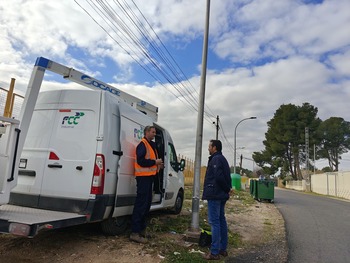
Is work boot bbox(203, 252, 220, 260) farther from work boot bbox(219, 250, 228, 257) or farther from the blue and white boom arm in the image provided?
the blue and white boom arm

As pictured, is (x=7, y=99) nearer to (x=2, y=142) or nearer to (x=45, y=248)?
(x=2, y=142)

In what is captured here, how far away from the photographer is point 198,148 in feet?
23.3

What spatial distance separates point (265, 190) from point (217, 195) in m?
12.6

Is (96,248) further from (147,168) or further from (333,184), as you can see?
(333,184)

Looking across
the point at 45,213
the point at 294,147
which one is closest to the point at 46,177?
the point at 45,213

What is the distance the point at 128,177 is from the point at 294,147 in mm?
48505

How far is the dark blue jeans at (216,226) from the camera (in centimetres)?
517

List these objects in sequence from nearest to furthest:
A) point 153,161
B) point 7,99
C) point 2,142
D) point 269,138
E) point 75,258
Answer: point 2,142 → point 75,258 → point 153,161 → point 7,99 → point 269,138

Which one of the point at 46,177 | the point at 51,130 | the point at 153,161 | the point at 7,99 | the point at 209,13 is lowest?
the point at 46,177

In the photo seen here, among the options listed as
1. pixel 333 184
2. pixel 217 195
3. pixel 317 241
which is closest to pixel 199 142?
pixel 217 195

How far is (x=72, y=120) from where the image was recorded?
5422mm

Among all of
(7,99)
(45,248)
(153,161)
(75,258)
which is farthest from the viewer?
(7,99)

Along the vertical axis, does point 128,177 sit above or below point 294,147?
below

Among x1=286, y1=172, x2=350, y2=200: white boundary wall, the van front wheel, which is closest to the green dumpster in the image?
the van front wheel
